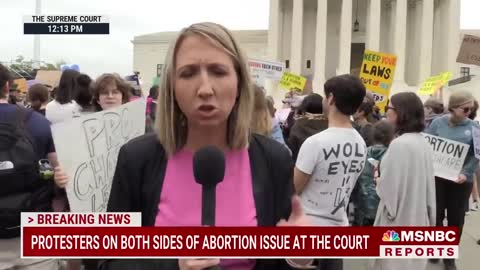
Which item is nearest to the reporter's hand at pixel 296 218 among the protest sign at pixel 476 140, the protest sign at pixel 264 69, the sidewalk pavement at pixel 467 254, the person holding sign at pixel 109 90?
the person holding sign at pixel 109 90

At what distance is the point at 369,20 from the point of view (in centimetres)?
5034

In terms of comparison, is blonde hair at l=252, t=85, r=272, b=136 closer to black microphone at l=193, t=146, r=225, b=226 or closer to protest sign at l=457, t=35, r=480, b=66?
black microphone at l=193, t=146, r=225, b=226

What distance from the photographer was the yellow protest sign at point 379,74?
1308cm

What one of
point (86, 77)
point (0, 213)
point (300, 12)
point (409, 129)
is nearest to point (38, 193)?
point (0, 213)

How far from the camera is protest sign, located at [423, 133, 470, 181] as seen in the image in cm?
714

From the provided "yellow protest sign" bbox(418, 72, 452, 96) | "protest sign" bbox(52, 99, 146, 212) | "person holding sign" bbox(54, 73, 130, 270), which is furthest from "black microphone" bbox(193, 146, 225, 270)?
Answer: "yellow protest sign" bbox(418, 72, 452, 96)

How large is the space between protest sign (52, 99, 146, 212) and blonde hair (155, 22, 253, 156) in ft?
4.07

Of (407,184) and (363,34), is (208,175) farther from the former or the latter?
(363,34)

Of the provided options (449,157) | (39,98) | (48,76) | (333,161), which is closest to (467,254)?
(449,157)

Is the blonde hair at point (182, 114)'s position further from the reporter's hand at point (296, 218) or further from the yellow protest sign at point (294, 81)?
the yellow protest sign at point (294, 81)

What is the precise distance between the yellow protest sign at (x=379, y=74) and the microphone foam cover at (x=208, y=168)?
11.8 m

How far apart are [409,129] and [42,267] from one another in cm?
302

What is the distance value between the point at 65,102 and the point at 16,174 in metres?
2.93

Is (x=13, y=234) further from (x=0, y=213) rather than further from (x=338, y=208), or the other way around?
(x=338, y=208)
